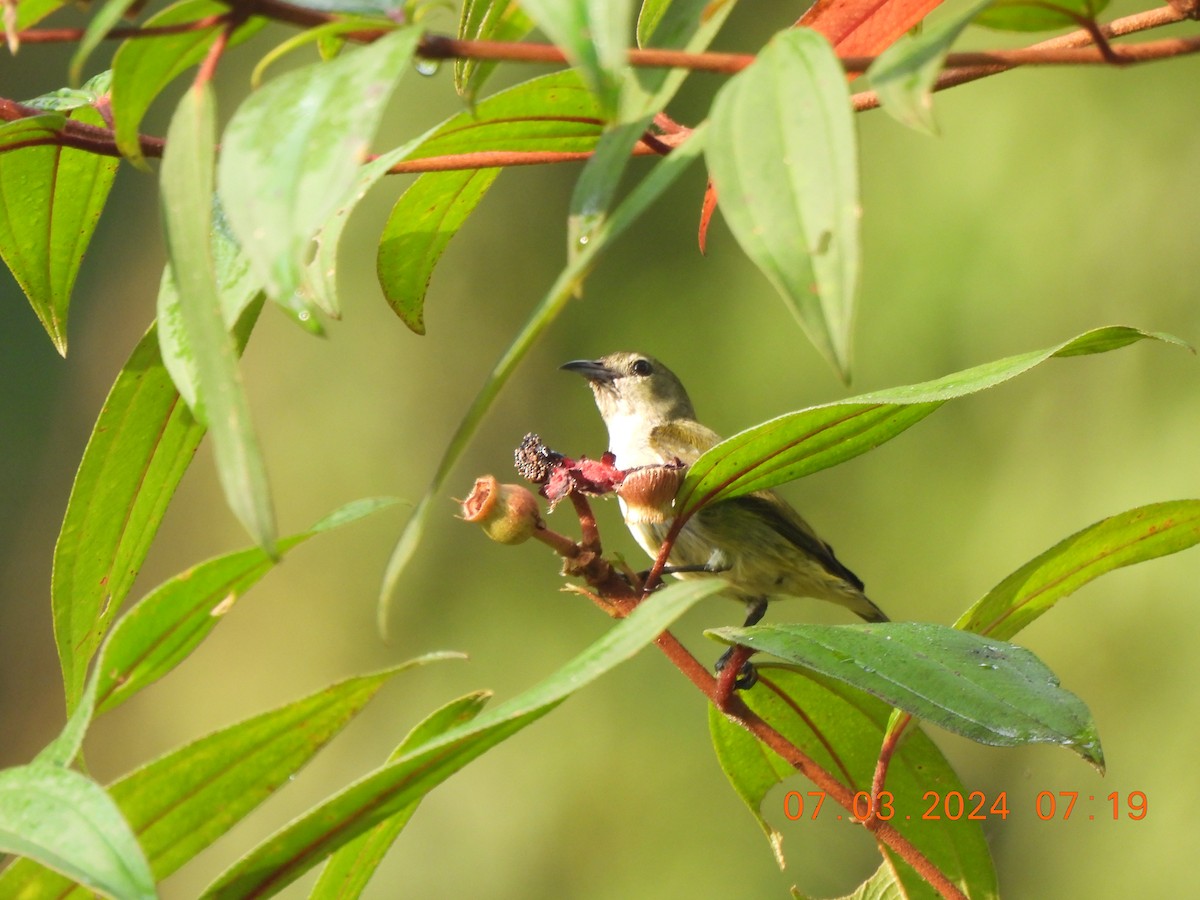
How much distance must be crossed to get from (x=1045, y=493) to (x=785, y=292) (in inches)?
155

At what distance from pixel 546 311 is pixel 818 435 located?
60cm

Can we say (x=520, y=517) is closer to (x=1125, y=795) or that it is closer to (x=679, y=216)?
(x=1125, y=795)

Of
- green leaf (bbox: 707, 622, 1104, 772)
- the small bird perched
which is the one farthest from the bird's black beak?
green leaf (bbox: 707, 622, 1104, 772)

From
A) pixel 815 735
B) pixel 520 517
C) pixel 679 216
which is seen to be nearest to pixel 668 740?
pixel 679 216

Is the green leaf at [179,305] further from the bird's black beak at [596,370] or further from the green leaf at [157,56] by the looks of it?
the bird's black beak at [596,370]

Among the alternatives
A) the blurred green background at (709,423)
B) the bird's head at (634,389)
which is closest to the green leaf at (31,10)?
A: the bird's head at (634,389)

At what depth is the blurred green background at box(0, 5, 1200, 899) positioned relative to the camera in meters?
4.21

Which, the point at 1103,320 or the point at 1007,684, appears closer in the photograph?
the point at 1007,684

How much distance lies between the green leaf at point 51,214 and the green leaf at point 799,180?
106 cm

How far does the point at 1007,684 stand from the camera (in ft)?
3.81

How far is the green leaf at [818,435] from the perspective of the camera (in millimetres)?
1240

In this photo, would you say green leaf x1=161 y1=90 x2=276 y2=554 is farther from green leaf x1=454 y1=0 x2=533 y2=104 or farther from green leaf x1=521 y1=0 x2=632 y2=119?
green leaf x1=454 y1=0 x2=533 y2=104

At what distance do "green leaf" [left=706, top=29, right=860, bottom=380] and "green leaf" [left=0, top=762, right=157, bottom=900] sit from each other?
565mm

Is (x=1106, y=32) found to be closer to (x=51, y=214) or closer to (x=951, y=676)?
(x=951, y=676)
